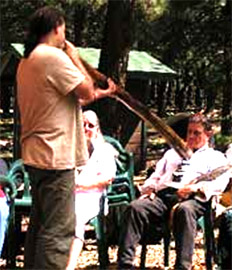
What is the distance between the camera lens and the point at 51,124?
3.44m

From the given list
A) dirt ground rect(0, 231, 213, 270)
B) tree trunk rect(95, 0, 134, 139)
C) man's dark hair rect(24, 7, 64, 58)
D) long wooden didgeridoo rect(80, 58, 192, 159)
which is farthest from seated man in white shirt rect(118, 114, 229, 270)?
tree trunk rect(95, 0, 134, 139)

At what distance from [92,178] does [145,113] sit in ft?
2.03

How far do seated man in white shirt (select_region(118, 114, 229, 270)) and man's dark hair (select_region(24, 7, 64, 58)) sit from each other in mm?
1392

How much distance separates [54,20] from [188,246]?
1.63 m

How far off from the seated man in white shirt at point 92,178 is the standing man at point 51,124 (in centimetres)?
70

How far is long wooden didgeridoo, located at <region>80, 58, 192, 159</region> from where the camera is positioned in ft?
12.4

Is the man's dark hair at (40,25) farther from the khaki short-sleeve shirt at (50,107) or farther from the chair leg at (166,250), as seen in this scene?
the chair leg at (166,250)

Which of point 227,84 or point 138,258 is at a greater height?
point 227,84

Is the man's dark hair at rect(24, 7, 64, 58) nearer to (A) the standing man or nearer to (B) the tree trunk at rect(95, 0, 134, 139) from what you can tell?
(A) the standing man

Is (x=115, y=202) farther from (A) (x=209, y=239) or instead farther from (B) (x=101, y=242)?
(A) (x=209, y=239)

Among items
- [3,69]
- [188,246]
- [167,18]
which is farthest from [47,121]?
[167,18]

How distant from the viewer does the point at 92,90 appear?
3.43 m

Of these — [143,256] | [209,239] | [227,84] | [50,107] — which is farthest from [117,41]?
[227,84]

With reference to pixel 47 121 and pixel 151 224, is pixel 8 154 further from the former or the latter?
pixel 47 121
